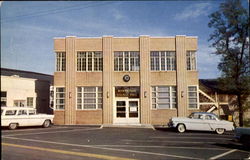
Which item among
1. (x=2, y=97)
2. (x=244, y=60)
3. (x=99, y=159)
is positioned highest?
(x=244, y=60)

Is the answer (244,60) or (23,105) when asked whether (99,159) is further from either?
(244,60)

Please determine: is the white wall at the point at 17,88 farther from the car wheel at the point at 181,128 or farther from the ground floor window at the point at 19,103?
the car wheel at the point at 181,128

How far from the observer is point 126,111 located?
13.3m

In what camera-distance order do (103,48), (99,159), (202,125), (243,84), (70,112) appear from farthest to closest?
(103,48) → (202,125) → (70,112) → (99,159) → (243,84)

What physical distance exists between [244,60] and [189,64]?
4.81 feet

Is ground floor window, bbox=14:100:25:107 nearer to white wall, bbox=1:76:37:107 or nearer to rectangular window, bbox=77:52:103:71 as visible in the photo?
white wall, bbox=1:76:37:107

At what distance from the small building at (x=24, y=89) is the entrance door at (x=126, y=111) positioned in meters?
7.51

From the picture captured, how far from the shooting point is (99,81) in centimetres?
1536

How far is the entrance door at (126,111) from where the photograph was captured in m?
12.9

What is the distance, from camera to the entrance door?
507 inches

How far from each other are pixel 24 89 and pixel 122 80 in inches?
403

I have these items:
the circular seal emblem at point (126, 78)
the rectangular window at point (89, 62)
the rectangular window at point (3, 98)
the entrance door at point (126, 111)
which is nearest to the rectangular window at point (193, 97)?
the rectangular window at point (3, 98)

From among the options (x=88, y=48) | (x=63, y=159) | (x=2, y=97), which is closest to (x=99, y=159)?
(x=63, y=159)

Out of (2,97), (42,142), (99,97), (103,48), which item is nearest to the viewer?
(2,97)
